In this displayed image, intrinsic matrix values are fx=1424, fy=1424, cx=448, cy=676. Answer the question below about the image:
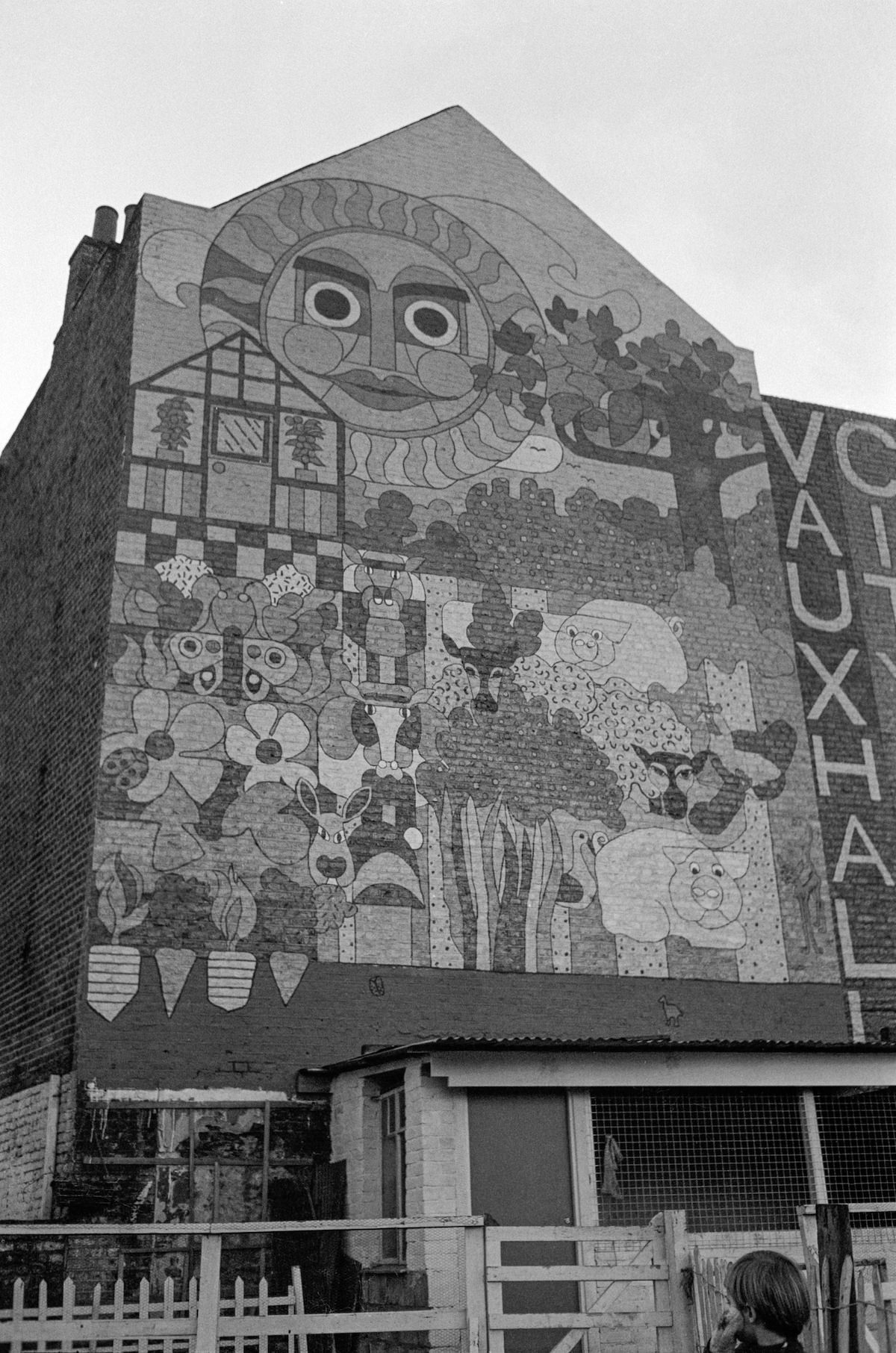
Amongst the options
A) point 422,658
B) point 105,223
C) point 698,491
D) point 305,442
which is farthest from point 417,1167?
point 105,223

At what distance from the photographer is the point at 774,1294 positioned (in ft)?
15.4

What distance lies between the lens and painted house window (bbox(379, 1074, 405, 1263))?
12.0 meters

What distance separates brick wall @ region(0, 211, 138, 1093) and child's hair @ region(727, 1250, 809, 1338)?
935 cm

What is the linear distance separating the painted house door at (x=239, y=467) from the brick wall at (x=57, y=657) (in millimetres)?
1020

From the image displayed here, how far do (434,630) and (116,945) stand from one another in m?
4.73

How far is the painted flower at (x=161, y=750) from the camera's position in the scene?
13797mm

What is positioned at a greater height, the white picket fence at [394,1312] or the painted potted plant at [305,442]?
the painted potted plant at [305,442]

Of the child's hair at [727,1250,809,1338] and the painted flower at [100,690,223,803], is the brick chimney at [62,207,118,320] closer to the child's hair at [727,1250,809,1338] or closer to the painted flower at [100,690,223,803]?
the painted flower at [100,690,223,803]

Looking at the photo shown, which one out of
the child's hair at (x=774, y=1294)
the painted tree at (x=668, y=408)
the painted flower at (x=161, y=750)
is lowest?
the child's hair at (x=774, y=1294)

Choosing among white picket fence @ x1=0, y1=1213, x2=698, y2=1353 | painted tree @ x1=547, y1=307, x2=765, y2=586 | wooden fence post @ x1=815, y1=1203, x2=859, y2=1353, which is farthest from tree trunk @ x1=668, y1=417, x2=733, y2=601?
wooden fence post @ x1=815, y1=1203, x2=859, y2=1353

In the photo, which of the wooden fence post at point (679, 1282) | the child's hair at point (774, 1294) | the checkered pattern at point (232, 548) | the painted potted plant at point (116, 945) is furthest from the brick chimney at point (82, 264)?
the child's hair at point (774, 1294)

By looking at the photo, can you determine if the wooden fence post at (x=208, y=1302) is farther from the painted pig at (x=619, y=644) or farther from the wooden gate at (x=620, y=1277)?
the painted pig at (x=619, y=644)

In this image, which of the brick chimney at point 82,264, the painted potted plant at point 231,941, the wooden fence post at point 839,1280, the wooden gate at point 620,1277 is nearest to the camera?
the wooden fence post at point 839,1280

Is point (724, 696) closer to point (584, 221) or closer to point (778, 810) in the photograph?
point (778, 810)
